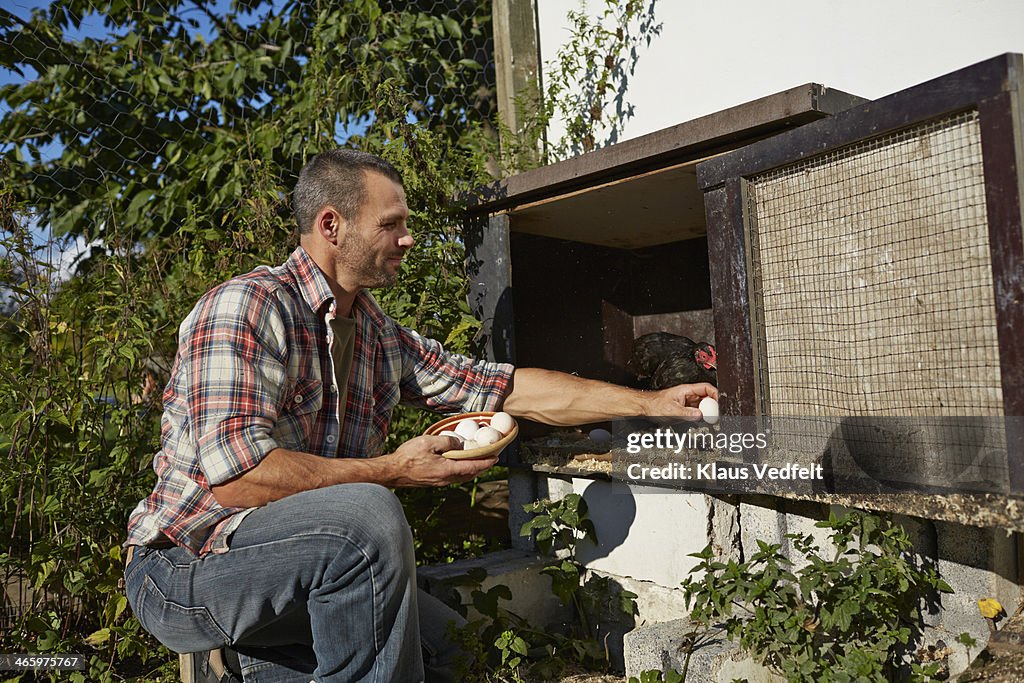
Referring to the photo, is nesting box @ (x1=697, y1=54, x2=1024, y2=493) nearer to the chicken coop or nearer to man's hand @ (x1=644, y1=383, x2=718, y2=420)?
the chicken coop

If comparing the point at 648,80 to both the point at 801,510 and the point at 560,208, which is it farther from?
the point at 801,510

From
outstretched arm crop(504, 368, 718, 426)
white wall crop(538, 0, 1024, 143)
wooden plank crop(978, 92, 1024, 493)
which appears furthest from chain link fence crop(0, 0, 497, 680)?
wooden plank crop(978, 92, 1024, 493)

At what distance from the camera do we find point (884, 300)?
1.98m

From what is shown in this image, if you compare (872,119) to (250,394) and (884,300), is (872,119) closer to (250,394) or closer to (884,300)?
(884,300)

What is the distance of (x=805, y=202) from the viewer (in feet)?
6.98

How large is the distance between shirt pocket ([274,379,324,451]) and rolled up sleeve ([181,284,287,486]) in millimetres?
94

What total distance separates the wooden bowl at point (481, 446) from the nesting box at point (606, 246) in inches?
22.8

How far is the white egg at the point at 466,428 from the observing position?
98.5 inches

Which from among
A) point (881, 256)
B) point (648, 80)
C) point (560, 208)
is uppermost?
point (648, 80)

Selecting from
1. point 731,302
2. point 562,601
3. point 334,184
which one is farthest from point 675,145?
point 562,601

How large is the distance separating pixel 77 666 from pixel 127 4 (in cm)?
326

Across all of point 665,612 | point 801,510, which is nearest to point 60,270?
point 665,612

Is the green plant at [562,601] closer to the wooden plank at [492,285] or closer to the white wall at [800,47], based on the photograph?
the wooden plank at [492,285]

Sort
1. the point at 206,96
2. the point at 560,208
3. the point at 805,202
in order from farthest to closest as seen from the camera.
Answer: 1. the point at 206,96
2. the point at 560,208
3. the point at 805,202
